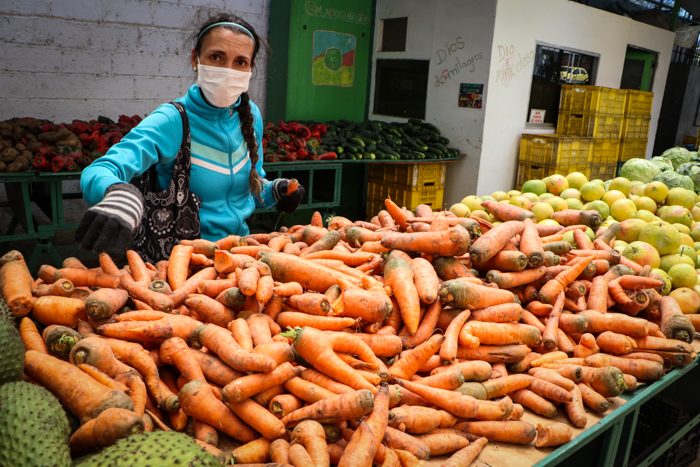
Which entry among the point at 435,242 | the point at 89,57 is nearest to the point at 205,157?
the point at 435,242

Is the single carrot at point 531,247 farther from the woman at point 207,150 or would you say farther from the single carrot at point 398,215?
the woman at point 207,150

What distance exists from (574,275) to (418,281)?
85cm

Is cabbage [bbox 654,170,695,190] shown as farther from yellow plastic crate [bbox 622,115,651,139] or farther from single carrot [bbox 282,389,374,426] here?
yellow plastic crate [bbox 622,115,651,139]

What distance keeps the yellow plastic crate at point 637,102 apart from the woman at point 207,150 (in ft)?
23.9

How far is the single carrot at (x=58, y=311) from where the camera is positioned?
156 cm

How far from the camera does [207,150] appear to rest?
9.30 feet

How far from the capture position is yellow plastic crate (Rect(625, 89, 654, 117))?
840 centimetres

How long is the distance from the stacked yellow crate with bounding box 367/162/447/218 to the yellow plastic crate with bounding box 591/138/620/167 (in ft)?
8.41

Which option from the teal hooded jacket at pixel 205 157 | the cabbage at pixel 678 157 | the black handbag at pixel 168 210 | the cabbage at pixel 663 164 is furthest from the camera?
the cabbage at pixel 678 157

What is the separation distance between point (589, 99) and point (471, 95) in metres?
2.08

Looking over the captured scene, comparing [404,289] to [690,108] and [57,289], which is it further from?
[690,108]

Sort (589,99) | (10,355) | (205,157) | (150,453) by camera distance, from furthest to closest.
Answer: (589,99) < (205,157) < (10,355) < (150,453)

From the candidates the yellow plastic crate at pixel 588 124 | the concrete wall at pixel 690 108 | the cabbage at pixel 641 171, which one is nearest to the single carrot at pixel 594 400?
the cabbage at pixel 641 171

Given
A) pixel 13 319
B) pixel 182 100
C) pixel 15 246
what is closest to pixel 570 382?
pixel 13 319
